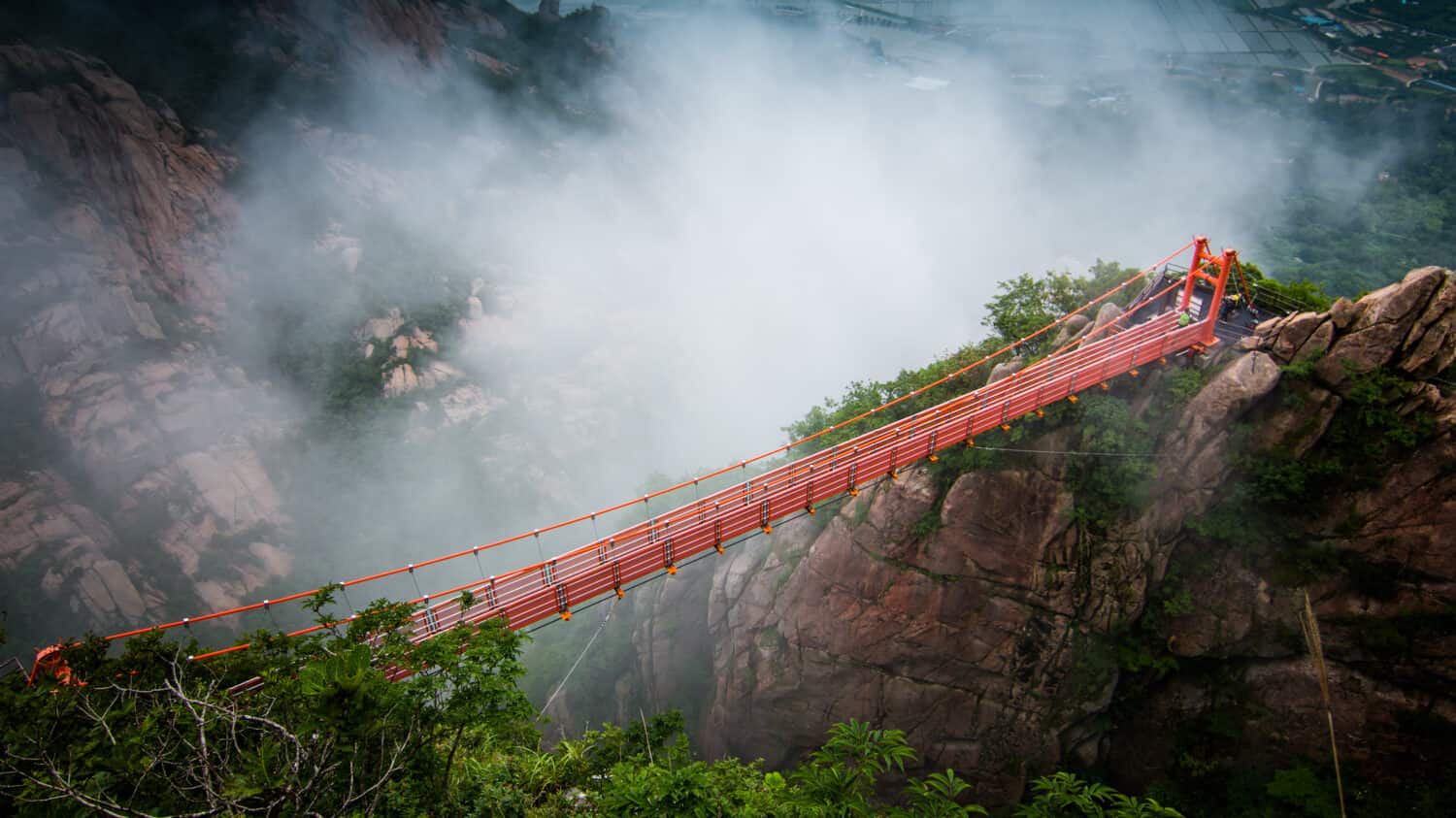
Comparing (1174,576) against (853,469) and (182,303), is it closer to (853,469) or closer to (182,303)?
(853,469)

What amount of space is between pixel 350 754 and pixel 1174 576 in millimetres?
20438

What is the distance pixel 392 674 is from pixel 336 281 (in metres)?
54.6

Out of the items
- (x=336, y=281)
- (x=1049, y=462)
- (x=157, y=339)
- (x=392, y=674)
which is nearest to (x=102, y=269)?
(x=157, y=339)

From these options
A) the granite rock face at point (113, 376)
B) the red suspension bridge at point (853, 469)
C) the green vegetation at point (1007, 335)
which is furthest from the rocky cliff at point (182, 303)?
the green vegetation at point (1007, 335)

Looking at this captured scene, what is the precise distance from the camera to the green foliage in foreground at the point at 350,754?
791 cm

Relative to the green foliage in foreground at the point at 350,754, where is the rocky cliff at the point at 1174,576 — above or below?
below

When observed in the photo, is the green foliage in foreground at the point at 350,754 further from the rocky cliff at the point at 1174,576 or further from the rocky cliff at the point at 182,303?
the rocky cliff at the point at 182,303

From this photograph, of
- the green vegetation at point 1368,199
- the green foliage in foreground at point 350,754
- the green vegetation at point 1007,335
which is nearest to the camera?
the green foliage in foreground at point 350,754

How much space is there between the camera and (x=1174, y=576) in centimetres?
2002

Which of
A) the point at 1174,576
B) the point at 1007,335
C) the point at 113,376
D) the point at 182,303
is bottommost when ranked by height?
the point at 1174,576

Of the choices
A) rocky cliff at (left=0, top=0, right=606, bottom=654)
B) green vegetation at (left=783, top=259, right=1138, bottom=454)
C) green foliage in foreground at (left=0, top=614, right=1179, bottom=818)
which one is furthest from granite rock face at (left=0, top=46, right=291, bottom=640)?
green vegetation at (left=783, top=259, right=1138, bottom=454)

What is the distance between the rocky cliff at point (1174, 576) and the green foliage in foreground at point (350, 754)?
10812 mm

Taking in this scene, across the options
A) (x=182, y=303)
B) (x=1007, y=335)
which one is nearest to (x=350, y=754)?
(x=1007, y=335)

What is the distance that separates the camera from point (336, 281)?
60.7 m
